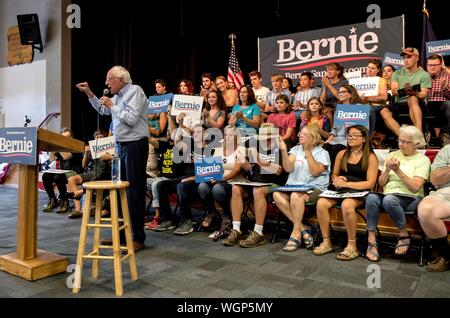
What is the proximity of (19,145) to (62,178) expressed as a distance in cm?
271

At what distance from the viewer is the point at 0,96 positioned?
8.09 metres

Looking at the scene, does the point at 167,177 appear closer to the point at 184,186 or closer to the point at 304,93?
the point at 184,186

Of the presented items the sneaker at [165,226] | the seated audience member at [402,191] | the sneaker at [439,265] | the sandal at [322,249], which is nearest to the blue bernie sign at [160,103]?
the sneaker at [165,226]

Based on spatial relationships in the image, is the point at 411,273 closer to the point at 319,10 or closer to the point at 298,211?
the point at 298,211

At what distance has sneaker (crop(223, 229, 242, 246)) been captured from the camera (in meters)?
3.35

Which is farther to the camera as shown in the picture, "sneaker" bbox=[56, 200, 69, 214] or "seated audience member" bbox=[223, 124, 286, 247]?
"sneaker" bbox=[56, 200, 69, 214]

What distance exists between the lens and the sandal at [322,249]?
3.01 meters

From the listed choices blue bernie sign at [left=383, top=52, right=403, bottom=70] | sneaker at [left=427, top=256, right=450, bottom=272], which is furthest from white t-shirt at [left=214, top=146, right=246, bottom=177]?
blue bernie sign at [left=383, top=52, right=403, bottom=70]

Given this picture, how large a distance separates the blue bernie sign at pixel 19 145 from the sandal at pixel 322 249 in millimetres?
2156

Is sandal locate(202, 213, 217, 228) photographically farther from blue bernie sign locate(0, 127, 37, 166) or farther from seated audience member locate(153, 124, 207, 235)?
blue bernie sign locate(0, 127, 37, 166)

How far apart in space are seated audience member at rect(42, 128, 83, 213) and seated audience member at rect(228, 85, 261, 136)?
2.38 metres

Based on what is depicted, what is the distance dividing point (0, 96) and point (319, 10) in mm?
6705

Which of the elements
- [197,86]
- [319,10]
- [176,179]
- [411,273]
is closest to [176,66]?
[197,86]

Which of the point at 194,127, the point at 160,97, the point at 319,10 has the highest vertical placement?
the point at 319,10
